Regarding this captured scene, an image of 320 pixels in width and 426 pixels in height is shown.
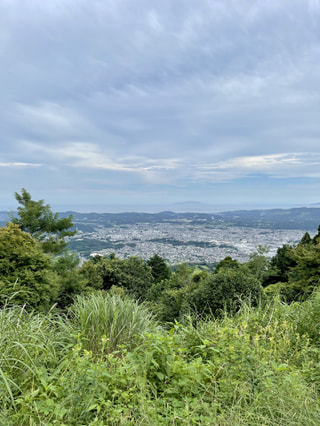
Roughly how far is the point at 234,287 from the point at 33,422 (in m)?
5.03

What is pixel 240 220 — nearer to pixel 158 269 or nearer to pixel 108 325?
pixel 158 269

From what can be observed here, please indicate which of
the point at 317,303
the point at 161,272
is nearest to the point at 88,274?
the point at 161,272

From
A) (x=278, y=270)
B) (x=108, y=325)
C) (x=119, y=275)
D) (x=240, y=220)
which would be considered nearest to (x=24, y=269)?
(x=108, y=325)

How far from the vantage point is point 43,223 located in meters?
16.1

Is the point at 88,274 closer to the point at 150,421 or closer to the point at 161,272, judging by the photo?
the point at 161,272

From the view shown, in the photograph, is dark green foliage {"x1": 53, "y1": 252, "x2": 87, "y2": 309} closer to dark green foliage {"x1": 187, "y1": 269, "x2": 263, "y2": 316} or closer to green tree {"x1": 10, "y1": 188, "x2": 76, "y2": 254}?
green tree {"x1": 10, "y1": 188, "x2": 76, "y2": 254}

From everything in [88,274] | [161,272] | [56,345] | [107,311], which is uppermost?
[107,311]

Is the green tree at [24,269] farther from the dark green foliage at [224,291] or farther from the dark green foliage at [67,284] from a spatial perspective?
the dark green foliage at [224,291]

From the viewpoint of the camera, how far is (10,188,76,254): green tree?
50.9 feet

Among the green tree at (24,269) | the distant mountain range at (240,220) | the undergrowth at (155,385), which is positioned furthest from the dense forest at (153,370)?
the distant mountain range at (240,220)

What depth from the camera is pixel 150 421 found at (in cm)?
157

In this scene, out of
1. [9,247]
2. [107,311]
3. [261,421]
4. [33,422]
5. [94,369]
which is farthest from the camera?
[9,247]

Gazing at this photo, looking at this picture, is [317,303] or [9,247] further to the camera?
[9,247]

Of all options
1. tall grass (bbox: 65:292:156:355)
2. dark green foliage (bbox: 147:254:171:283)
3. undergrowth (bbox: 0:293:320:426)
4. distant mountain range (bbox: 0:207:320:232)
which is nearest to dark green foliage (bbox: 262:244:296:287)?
dark green foliage (bbox: 147:254:171:283)
